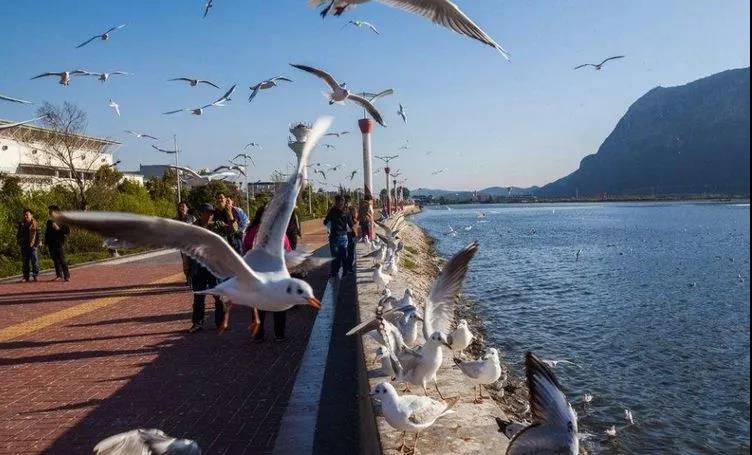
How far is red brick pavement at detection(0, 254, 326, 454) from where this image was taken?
4.76m

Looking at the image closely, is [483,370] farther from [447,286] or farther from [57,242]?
[57,242]

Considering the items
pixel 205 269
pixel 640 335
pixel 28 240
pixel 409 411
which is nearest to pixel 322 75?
pixel 205 269

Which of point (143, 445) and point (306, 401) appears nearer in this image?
point (143, 445)

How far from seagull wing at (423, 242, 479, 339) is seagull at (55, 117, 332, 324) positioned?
1.57m

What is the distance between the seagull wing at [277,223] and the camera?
13.1ft

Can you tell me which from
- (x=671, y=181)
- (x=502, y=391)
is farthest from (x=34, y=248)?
(x=671, y=181)

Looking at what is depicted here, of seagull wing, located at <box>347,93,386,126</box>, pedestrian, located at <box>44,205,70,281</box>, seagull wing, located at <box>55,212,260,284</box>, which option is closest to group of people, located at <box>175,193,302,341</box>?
seagull wing, located at <box>347,93,386,126</box>

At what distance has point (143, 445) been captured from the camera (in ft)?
11.1

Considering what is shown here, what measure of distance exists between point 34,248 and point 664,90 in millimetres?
A: 150867

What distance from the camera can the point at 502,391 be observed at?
730 centimetres

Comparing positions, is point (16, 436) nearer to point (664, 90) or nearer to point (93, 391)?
point (93, 391)

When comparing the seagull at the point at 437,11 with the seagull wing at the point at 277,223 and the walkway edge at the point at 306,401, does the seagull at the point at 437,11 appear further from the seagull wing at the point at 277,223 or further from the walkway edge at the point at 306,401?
the walkway edge at the point at 306,401

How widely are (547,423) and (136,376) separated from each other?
15.5 feet

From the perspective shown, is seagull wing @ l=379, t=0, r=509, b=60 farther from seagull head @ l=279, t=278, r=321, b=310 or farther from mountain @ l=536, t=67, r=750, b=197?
mountain @ l=536, t=67, r=750, b=197
